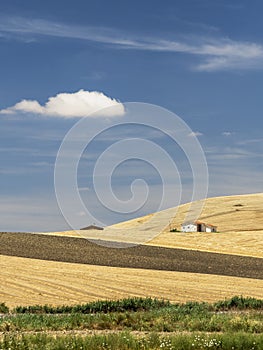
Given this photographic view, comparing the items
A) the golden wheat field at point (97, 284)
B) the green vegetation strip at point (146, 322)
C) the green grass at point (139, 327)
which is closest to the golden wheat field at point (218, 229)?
the golden wheat field at point (97, 284)

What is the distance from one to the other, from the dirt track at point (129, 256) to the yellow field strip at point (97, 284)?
3.68 m

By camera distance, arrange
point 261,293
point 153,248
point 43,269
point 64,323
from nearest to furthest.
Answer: point 64,323 < point 261,293 < point 43,269 < point 153,248

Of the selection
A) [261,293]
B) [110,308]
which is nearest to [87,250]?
[261,293]

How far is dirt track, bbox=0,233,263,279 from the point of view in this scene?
4950 centimetres

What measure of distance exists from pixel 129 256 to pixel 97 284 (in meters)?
18.4

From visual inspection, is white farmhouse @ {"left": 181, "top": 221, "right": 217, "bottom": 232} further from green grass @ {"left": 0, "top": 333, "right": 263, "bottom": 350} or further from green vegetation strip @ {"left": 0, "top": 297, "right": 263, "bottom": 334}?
green grass @ {"left": 0, "top": 333, "right": 263, "bottom": 350}

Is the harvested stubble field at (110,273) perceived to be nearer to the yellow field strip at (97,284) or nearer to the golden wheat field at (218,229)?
the yellow field strip at (97,284)

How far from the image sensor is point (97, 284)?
36938 mm

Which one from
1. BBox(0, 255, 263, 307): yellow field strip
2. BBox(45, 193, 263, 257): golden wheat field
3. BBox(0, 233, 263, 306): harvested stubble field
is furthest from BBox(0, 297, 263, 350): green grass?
BBox(45, 193, 263, 257): golden wheat field

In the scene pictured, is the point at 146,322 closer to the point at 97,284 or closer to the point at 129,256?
the point at 97,284

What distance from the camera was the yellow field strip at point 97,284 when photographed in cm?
3294

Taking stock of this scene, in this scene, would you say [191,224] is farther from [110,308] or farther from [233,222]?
[110,308]

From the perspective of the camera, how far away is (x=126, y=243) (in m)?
→ 67.5

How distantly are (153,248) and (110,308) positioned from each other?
3743cm
